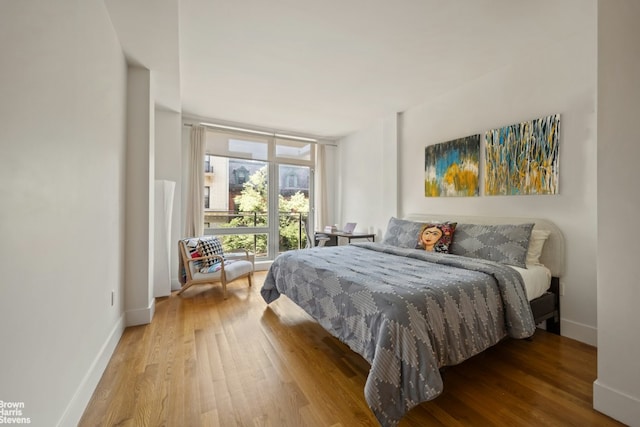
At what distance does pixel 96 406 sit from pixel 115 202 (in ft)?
4.78

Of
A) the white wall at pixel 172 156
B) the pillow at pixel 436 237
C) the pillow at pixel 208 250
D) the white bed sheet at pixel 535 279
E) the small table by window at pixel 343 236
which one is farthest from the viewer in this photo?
the small table by window at pixel 343 236

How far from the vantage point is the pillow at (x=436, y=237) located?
2.85 meters

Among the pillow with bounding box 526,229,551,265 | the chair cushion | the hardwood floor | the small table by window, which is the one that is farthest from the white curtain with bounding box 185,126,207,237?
the pillow with bounding box 526,229,551,265

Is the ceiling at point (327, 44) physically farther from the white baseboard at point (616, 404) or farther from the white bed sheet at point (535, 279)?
the white baseboard at point (616, 404)

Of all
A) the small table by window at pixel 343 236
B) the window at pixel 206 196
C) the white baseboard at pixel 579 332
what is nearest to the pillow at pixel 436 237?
the white baseboard at pixel 579 332

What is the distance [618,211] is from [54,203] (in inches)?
113

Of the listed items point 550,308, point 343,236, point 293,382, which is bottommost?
point 293,382

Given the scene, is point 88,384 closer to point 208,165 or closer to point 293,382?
point 293,382

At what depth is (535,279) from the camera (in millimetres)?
2273

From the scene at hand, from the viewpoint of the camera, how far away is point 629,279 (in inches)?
56.6

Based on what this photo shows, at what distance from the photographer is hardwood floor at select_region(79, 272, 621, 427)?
1.48m

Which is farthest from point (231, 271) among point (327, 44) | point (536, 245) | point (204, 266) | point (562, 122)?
point (562, 122)

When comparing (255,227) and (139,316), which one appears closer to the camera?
(139,316)

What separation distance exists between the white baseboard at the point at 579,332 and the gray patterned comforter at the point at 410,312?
2.50ft
